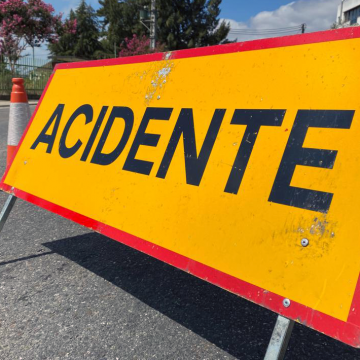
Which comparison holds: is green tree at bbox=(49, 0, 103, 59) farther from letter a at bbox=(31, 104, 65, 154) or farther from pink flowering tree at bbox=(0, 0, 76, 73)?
letter a at bbox=(31, 104, 65, 154)

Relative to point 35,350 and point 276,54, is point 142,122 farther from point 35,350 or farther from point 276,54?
point 35,350

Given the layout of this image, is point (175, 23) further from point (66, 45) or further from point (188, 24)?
point (66, 45)

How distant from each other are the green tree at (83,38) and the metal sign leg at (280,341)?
4782 cm

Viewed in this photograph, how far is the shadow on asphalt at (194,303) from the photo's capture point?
199 cm

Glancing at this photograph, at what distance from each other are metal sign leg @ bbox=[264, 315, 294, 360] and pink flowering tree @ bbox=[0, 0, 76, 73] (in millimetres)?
23736

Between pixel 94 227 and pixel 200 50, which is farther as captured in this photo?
pixel 94 227

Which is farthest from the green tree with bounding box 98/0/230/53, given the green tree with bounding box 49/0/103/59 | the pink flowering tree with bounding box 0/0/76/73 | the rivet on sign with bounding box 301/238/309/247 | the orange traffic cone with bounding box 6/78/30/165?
the rivet on sign with bounding box 301/238/309/247

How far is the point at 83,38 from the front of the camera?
1820 inches

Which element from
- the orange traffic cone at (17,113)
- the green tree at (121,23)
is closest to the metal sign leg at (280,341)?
the orange traffic cone at (17,113)

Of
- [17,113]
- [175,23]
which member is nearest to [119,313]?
[17,113]

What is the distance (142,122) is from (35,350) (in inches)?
50.8

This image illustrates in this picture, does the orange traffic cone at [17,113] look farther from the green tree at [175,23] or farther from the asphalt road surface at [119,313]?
the green tree at [175,23]

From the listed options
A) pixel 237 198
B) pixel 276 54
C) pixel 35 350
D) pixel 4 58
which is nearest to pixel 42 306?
pixel 35 350

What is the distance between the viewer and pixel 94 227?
223 centimetres
